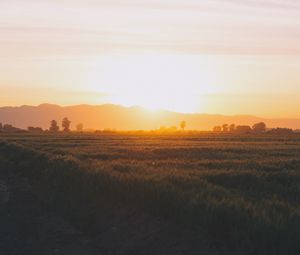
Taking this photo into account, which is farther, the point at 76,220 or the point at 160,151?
the point at 160,151

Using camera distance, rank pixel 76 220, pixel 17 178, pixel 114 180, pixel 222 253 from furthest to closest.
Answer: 1. pixel 17 178
2. pixel 114 180
3. pixel 76 220
4. pixel 222 253

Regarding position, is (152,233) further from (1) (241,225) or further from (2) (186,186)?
(2) (186,186)

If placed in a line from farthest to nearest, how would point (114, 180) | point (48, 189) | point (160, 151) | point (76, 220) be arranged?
point (160, 151)
point (48, 189)
point (114, 180)
point (76, 220)

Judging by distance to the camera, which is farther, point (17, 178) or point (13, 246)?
point (17, 178)

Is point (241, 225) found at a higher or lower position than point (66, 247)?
higher

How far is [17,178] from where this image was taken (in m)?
29.6

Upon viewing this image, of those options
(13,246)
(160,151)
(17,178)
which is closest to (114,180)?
(13,246)

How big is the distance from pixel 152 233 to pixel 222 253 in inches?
103

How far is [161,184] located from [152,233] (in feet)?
10.8

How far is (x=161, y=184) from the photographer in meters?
17.8

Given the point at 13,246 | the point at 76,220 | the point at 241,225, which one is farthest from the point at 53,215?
the point at 241,225

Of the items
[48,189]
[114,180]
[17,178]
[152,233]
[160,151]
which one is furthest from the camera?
[160,151]

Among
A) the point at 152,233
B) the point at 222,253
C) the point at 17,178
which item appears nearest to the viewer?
the point at 222,253

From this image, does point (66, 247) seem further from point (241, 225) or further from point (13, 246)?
point (241, 225)
